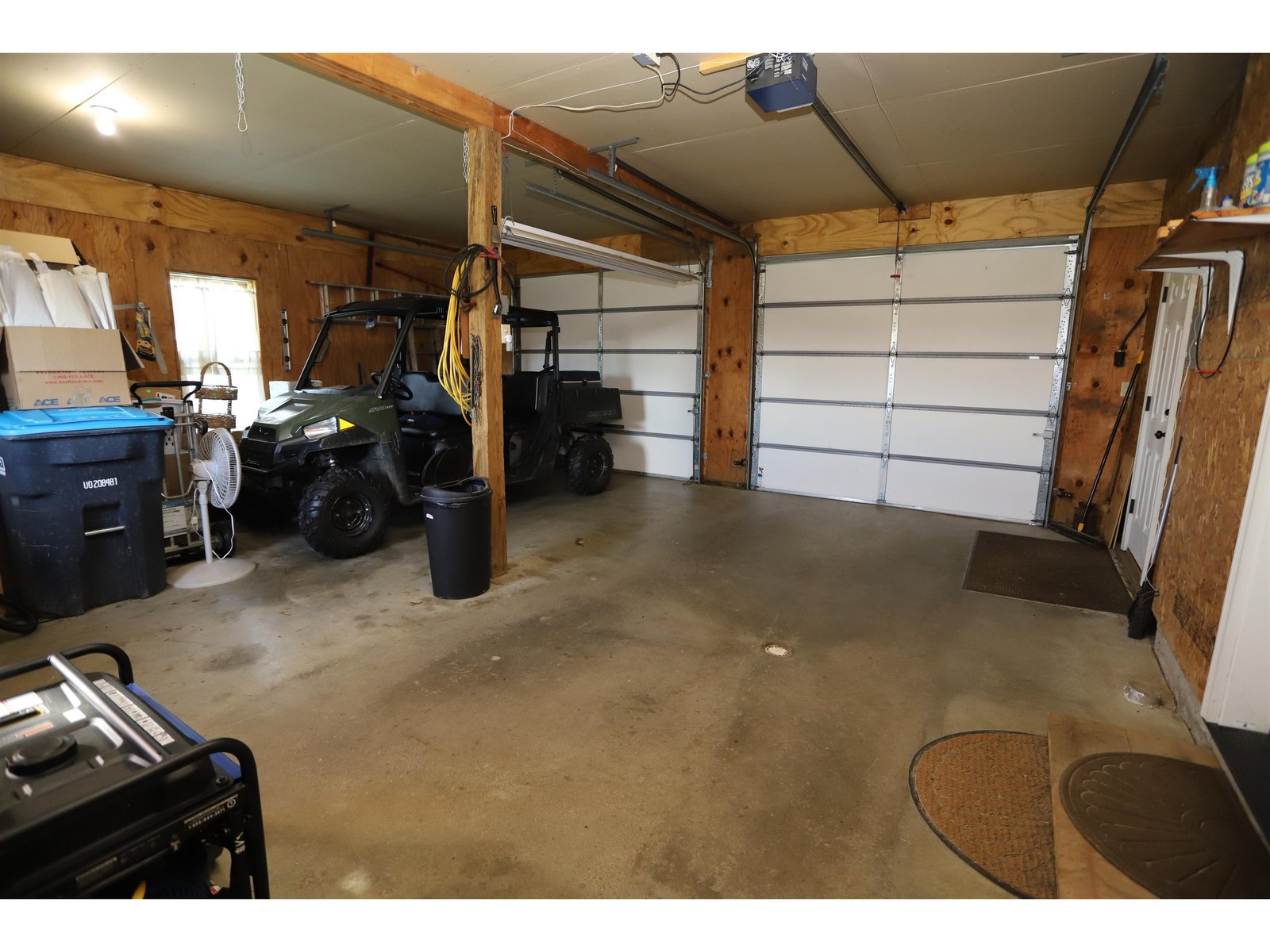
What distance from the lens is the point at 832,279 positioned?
6.28 metres

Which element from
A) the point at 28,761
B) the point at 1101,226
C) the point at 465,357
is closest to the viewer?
the point at 28,761

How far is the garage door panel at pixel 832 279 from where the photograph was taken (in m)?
6.01

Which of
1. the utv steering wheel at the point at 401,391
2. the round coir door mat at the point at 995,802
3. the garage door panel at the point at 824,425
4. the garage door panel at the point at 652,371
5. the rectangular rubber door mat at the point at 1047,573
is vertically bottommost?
the round coir door mat at the point at 995,802

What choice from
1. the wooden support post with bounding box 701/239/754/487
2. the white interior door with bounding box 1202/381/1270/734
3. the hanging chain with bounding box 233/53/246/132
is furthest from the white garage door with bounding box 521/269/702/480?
the white interior door with bounding box 1202/381/1270/734

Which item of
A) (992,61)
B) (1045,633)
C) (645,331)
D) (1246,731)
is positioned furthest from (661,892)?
(645,331)

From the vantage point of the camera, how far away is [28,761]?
0.95 meters

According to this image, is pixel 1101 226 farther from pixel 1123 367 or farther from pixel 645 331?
pixel 645 331

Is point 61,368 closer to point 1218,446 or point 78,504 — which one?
point 78,504

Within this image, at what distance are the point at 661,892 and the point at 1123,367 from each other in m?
5.59

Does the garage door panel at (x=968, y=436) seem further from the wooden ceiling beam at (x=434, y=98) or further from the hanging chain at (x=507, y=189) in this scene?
the hanging chain at (x=507, y=189)

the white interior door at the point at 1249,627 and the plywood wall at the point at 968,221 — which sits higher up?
the plywood wall at the point at 968,221

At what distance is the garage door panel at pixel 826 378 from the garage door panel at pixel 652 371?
94 cm

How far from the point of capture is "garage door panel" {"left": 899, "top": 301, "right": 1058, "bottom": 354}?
17.5ft

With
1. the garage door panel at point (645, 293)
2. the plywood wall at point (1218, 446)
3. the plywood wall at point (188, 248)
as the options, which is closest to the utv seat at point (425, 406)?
the plywood wall at point (188, 248)
